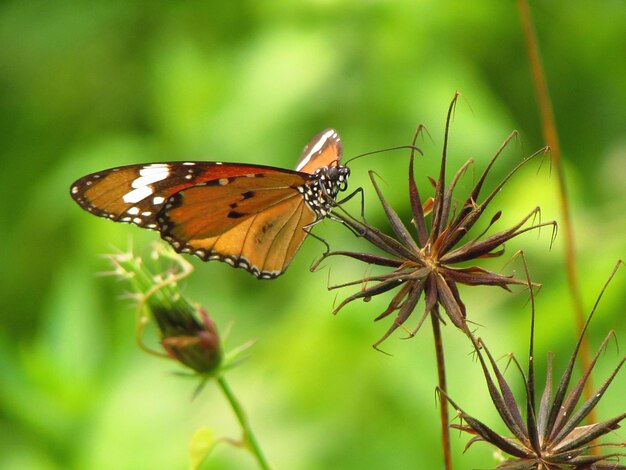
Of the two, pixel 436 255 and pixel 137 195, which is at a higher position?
pixel 137 195

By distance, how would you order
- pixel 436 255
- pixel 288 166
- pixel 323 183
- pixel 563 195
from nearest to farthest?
pixel 436 255 → pixel 563 195 → pixel 323 183 → pixel 288 166

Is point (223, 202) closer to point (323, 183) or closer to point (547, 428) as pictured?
point (323, 183)

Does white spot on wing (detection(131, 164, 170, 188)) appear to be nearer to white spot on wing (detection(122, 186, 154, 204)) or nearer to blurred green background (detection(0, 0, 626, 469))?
white spot on wing (detection(122, 186, 154, 204))

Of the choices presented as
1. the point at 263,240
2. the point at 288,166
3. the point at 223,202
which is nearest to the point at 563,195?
the point at 263,240

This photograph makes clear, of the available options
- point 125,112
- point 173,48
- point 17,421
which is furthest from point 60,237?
point 17,421

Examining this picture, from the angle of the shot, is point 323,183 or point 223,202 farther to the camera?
point 223,202

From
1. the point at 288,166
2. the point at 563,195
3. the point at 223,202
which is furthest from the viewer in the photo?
the point at 288,166

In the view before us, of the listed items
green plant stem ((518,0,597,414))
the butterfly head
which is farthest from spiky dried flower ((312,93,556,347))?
the butterfly head
